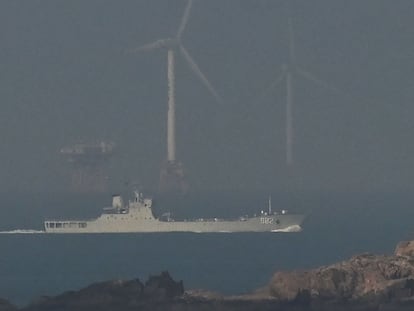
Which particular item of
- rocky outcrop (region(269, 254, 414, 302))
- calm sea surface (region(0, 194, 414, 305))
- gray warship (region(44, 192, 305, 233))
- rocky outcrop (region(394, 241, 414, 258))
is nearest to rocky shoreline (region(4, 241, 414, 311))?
rocky outcrop (region(269, 254, 414, 302))

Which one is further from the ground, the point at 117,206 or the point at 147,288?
the point at 117,206

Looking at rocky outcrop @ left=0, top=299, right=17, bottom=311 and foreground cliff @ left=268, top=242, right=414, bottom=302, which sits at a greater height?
foreground cliff @ left=268, top=242, right=414, bottom=302

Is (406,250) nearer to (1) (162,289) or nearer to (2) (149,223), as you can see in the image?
(1) (162,289)

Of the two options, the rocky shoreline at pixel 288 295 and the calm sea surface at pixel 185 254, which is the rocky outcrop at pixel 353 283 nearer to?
the rocky shoreline at pixel 288 295

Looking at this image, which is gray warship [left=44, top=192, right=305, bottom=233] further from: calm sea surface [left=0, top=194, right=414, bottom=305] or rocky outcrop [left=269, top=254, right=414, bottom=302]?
rocky outcrop [left=269, top=254, right=414, bottom=302]

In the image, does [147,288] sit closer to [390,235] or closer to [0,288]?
[0,288]

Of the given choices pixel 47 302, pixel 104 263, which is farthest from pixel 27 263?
pixel 47 302
